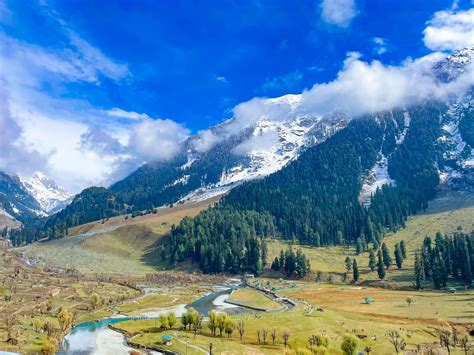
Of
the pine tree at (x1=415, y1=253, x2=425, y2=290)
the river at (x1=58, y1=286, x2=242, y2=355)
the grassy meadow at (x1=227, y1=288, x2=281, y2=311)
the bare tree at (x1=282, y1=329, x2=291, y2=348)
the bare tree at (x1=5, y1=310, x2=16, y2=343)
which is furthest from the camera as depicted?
the pine tree at (x1=415, y1=253, x2=425, y2=290)

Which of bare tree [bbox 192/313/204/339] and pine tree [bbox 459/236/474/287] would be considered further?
pine tree [bbox 459/236/474/287]

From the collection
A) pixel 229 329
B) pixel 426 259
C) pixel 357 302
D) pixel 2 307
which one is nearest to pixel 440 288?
pixel 426 259

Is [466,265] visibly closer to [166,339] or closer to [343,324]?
[343,324]

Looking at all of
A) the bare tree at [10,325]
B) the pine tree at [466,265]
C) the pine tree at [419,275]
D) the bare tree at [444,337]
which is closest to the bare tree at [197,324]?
the bare tree at [10,325]

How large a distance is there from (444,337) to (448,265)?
4767 inches

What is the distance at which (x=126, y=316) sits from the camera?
462 ft

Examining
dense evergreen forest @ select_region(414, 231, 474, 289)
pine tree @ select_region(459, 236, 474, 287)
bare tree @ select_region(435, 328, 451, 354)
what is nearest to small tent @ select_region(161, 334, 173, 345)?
bare tree @ select_region(435, 328, 451, 354)

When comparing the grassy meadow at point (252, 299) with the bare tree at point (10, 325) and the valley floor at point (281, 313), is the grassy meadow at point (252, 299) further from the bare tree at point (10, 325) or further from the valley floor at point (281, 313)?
the bare tree at point (10, 325)

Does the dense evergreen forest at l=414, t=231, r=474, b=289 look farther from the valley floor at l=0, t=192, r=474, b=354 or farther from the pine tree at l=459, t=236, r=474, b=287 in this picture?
the valley floor at l=0, t=192, r=474, b=354

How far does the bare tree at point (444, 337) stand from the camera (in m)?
81.2

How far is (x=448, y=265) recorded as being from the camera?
191 meters

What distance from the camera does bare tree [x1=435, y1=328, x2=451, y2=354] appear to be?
267 ft

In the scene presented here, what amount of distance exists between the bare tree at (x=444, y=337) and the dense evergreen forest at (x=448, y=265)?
88725 millimetres

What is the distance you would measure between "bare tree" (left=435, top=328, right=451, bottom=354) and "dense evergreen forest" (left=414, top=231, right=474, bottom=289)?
88.7 meters
